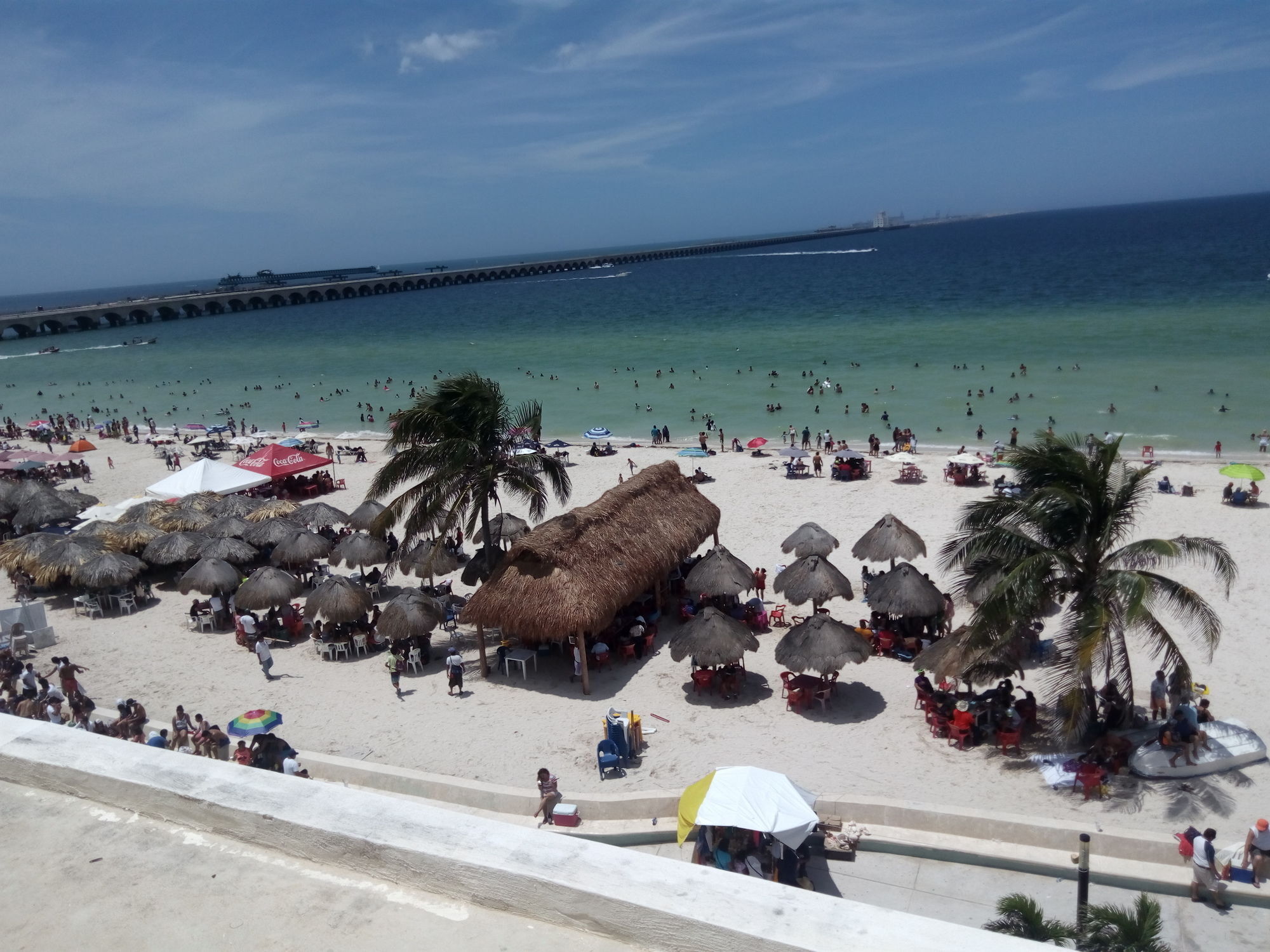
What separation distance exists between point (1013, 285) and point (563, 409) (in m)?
58.3

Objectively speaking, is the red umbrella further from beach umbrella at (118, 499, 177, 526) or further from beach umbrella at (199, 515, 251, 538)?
beach umbrella at (199, 515, 251, 538)

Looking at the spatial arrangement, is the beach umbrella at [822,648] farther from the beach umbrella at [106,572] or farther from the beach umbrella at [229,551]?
the beach umbrella at [106,572]

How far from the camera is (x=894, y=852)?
8.05 meters

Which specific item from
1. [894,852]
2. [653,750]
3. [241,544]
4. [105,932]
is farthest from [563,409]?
[105,932]

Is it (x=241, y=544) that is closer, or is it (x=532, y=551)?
(x=532, y=551)

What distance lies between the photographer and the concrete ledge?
2275mm

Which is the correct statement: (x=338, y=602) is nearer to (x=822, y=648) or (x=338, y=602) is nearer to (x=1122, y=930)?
(x=822, y=648)

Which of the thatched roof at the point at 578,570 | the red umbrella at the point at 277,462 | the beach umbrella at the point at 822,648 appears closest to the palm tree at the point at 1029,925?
the beach umbrella at the point at 822,648

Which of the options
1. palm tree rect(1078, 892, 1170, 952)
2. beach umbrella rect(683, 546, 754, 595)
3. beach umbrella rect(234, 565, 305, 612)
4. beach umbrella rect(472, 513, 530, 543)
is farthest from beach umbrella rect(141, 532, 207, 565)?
palm tree rect(1078, 892, 1170, 952)

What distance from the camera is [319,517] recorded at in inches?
744

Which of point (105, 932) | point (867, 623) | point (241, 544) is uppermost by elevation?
point (105, 932)

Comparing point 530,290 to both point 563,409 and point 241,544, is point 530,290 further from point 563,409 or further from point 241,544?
point 241,544

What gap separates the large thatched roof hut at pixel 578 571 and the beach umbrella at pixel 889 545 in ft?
10.8

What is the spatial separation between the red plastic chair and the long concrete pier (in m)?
103
